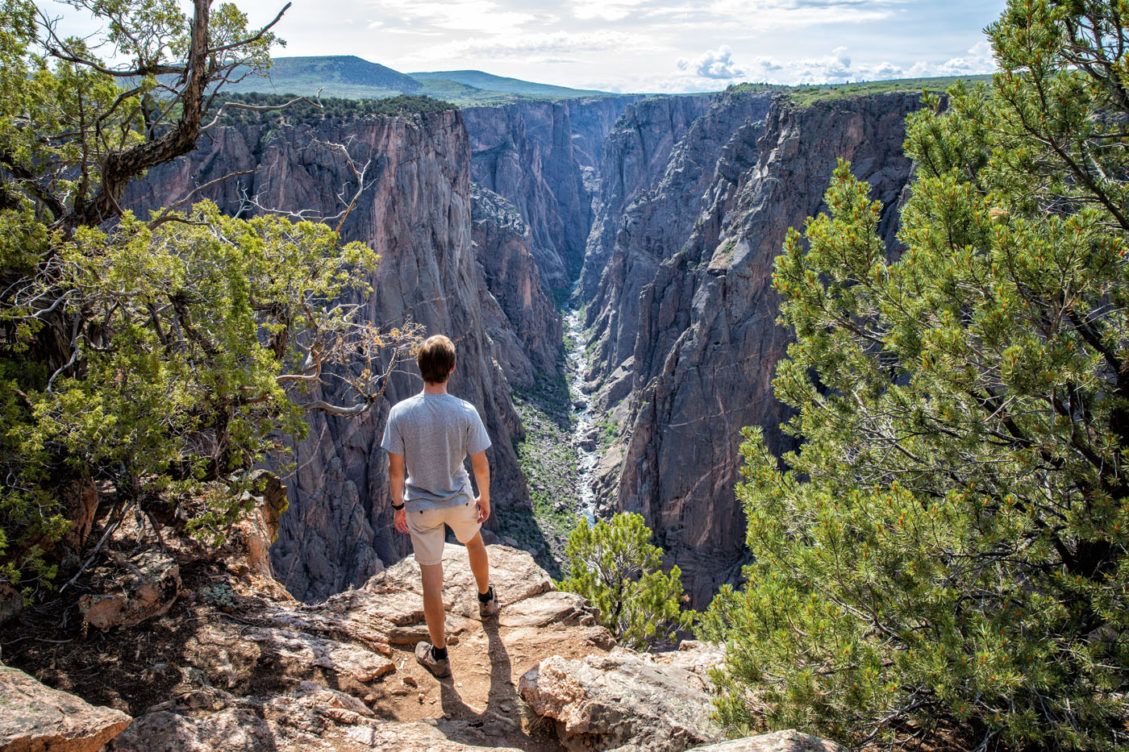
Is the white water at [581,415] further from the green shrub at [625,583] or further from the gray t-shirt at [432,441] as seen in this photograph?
the gray t-shirt at [432,441]

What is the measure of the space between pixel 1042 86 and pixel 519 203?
11627 cm

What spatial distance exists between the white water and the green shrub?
41.8m

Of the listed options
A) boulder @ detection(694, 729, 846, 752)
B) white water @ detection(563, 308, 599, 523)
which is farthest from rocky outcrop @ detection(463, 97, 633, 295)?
boulder @ detection(694, 729, 846, 752)

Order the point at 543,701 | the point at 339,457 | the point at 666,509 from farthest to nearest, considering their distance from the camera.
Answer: the point at 666,509, the point at 339,457, the point at 543,701

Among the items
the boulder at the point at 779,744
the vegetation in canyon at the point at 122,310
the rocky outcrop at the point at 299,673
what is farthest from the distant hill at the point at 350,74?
the boulder at the point at 779,744

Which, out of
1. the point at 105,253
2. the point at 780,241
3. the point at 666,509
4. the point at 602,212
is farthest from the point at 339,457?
the point at 602,212

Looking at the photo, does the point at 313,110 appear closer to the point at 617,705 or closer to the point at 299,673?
the point at 299,673

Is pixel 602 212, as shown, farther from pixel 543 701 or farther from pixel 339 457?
pixel 543 701

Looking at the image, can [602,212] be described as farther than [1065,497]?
Yes

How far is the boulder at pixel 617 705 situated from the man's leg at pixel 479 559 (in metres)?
1.18

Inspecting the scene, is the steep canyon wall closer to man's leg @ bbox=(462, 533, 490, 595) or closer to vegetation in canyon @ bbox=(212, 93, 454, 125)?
vegetation in canyon @ bbox=(212, 93, 454, 125)

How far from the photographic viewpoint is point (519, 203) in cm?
11756

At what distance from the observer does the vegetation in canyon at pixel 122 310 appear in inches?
215

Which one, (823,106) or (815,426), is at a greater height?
(823,106)
